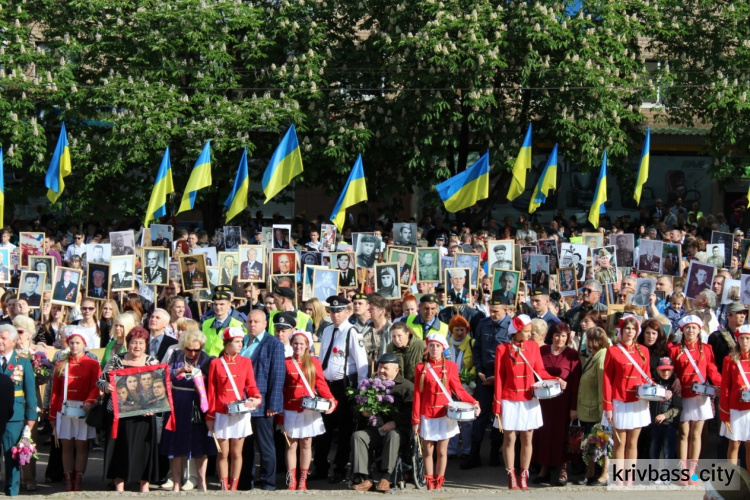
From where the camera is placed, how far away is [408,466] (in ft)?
33.9

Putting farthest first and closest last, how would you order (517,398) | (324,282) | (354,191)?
(354,191)
(324,282)
(517,398)

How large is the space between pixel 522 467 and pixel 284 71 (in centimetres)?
1318

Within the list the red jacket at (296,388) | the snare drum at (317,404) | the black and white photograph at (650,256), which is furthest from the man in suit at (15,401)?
the black and white photograph at (650,256)

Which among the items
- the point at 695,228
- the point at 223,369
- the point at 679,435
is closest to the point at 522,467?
the point at 679,435

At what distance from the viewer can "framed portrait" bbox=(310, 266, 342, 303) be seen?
48.4ft

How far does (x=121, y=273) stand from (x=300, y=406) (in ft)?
18.9

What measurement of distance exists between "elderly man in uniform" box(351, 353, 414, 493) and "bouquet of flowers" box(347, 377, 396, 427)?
0.06m

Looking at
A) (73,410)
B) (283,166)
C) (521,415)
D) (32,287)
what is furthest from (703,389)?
(283,166)

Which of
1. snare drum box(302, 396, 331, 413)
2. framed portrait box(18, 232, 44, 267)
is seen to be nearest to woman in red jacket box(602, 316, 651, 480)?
snare drum box(302, 396, 331, 413)

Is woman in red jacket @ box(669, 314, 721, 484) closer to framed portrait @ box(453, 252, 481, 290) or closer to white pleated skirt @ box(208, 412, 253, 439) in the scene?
white pleated skirt @ box(208, 412, 253, 439)

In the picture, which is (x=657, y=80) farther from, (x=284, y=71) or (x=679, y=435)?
(x=679, y=435)

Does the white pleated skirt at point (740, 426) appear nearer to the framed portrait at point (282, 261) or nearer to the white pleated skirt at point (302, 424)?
the white pleated skirt at point (302, 424)

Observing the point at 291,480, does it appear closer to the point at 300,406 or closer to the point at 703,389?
the point at 300,406

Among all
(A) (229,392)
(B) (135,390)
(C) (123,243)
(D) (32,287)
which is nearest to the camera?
(B) (135,390)
